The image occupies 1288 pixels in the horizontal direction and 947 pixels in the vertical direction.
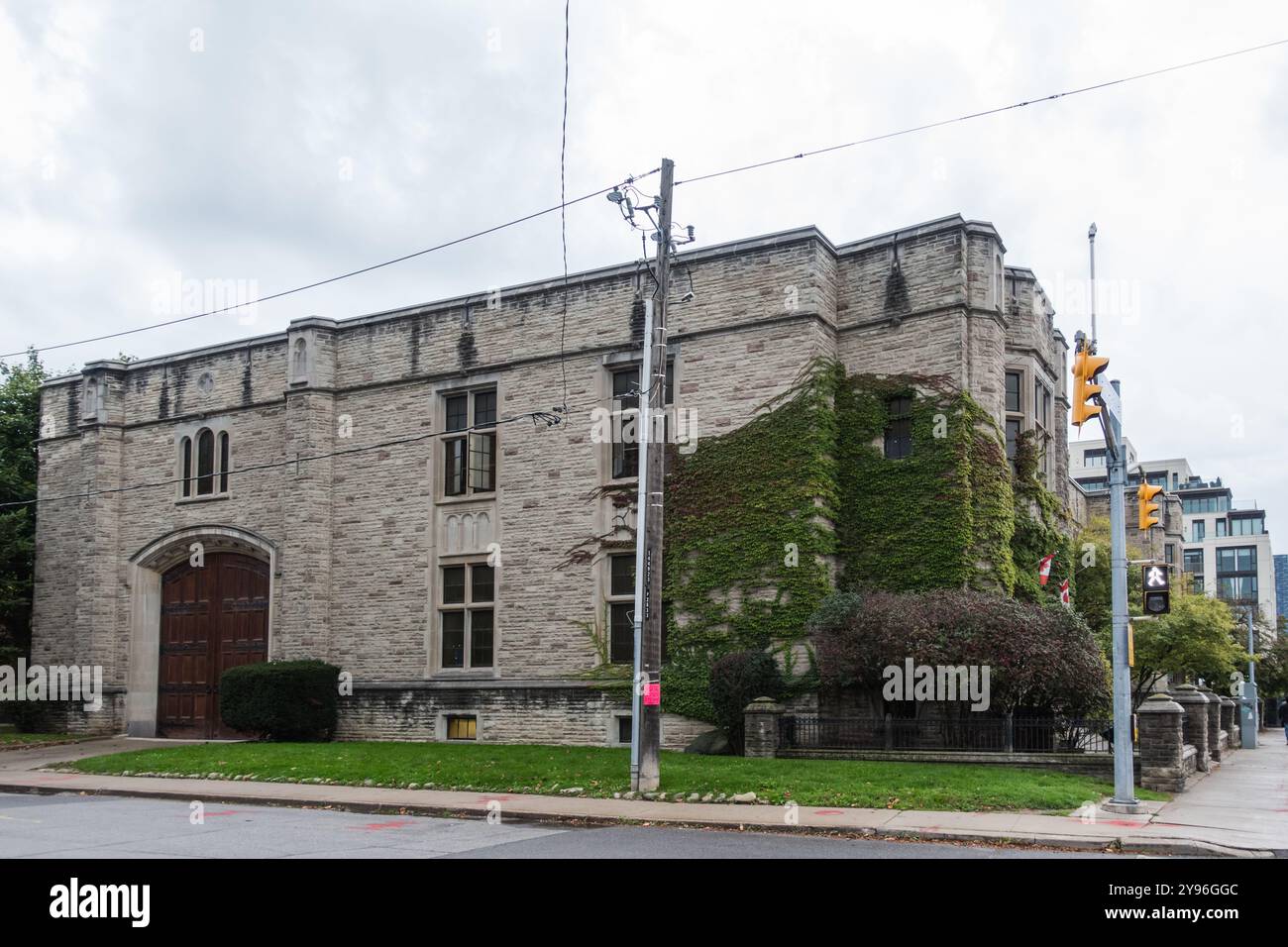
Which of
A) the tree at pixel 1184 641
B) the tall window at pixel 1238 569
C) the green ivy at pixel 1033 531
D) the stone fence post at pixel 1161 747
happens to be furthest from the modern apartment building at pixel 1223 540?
the stone fence post at pixel 1161 747

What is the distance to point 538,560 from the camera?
87.9 ft

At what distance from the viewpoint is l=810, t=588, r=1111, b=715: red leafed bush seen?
19.9 m

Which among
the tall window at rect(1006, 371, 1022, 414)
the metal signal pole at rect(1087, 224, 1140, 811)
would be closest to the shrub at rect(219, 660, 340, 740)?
the tall window at rect(1006, 371, 1022, 414)

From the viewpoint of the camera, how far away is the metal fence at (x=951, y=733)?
1973 cm

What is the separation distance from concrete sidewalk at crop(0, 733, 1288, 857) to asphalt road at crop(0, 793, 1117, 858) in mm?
435

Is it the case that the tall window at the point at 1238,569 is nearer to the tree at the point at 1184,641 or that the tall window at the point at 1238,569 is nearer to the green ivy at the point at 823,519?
the tree at the point at 1184,641

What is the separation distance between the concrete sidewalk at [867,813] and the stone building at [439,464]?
→ 7.33 meters

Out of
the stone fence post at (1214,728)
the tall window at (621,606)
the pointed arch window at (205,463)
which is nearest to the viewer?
the tall window at (621,606)

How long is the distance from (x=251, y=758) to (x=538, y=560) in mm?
7192

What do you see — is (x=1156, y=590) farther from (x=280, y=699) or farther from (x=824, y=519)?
(x=280, y=699)

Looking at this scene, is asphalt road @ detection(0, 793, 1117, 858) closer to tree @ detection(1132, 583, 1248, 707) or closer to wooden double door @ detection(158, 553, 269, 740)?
wooden double door @ detection(158, 553, 269, 740)

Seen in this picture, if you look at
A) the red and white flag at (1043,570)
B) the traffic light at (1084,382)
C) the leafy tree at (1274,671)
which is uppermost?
the traffic light at (1084,382)
